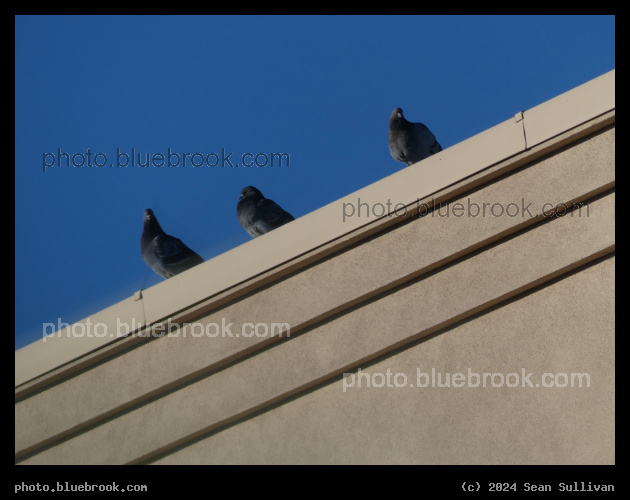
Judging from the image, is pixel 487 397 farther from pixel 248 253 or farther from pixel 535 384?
pixel 248 253

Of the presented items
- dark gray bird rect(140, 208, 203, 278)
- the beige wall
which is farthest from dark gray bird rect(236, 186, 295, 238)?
the beige wall

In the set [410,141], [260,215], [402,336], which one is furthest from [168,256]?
[402,336]

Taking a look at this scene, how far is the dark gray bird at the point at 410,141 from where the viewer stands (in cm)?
762

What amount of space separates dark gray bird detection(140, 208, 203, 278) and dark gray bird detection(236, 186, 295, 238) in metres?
0.60

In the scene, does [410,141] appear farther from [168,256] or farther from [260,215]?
[168,256]

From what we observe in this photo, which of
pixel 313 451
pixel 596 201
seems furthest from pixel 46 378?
pixel 596 201

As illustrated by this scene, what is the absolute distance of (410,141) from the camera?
7629 millimetres

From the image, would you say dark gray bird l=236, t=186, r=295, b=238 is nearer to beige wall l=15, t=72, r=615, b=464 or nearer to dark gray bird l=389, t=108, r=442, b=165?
dark gray bird l=389, t=108, r=442, b=165

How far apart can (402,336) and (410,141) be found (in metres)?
3.63

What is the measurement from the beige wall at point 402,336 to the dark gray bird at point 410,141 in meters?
3.21

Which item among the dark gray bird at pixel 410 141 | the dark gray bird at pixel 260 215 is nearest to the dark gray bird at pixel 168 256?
the dark gray bird at pixel 260 215

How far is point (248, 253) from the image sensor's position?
4.61m

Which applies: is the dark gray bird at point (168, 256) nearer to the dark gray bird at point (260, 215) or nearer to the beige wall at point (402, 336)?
the dark gray bird at point (260, 215)

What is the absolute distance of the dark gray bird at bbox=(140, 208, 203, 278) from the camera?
753 cm
